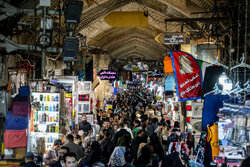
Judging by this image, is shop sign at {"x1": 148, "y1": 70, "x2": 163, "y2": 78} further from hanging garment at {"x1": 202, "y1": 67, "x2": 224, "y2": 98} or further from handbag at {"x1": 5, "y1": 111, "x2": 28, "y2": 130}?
hanging garment at {"x1": 202, "y1": 67, "x2": 224, "y2": 98}

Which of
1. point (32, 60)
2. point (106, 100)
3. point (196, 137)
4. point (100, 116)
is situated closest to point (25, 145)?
point (32, 60)

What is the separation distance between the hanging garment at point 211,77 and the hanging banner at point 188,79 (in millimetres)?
508

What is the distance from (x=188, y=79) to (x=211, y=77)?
2.47 ft

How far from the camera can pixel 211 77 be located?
8.17m

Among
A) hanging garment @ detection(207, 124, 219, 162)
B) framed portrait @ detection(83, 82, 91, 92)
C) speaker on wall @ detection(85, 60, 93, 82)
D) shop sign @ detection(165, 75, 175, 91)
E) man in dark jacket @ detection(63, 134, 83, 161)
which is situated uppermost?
speaker on wall @ detection(85, 60, 93, 82)

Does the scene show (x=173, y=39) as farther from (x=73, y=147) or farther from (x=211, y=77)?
(x=73, y=147)

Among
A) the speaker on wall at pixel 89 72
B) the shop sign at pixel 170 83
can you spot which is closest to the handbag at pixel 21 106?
the shop sign at pixel 170 83

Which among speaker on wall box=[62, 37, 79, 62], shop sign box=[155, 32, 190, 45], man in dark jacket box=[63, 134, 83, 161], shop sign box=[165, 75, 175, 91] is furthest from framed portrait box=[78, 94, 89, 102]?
man in dark jacket box=[63, 134, 83, 161]

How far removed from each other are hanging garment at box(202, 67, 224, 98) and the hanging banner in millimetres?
508

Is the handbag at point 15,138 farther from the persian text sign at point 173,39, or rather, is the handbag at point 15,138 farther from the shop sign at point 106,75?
the shop sign at point 106,75

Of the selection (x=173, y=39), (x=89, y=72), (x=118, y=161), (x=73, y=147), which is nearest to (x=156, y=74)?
(x=89, y=72)

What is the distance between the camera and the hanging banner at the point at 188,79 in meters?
8.79

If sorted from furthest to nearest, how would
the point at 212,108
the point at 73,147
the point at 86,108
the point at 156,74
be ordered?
the point at 156,74
the point at 86,108
the point at 73,147
the point at 212,108

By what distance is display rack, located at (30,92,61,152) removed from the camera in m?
10.5
